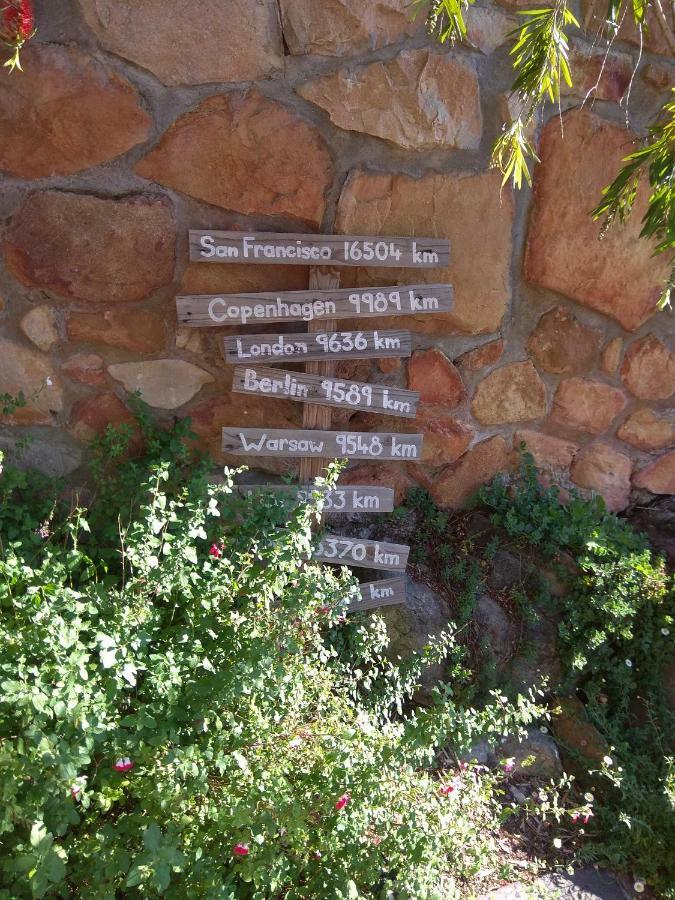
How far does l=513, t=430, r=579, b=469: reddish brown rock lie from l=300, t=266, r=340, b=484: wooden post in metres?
0.89

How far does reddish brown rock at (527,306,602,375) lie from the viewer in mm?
2812

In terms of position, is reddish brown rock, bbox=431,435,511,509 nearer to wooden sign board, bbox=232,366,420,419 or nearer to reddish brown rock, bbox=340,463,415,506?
reddish brown rock, bbox=340,463,415,506

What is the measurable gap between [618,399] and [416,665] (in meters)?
1.59

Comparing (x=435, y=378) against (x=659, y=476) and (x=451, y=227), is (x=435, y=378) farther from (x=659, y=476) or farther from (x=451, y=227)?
(x=659, y=476)

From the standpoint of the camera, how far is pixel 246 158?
2.25 metres

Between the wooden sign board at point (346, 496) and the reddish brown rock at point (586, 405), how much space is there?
86 centimetres

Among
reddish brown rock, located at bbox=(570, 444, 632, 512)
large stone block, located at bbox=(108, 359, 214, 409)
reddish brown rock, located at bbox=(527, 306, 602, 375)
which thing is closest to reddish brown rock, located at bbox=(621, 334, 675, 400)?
reddish brown rock, located at bbox=(527, 306, 602, 375)

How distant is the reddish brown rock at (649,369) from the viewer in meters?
2.97

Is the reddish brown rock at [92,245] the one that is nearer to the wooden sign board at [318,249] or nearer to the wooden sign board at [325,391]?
the wooden sign board at [318,249]

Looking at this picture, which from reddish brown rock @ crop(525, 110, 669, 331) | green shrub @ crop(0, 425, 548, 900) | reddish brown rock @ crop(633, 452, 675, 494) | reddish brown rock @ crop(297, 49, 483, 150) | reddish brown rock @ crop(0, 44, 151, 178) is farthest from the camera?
reddish brown rock @ crop(633, 452, 675, 494)

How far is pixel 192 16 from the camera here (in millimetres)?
2109

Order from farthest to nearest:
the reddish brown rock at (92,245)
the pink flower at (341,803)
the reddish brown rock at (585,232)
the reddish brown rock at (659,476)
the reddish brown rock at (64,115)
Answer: the reddish brown rock at (659,476)
the reddish brown rock at (585,232)
the reddish brown rock at (92,245)
the reddish brown rock at (64,115)
the pink flower at (341,803)

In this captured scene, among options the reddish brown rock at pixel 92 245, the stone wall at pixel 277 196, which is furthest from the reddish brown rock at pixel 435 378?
the reddish brown rock at pixel 92 245

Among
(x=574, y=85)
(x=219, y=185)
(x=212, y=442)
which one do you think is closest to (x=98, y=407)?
(x=212, y=442)
